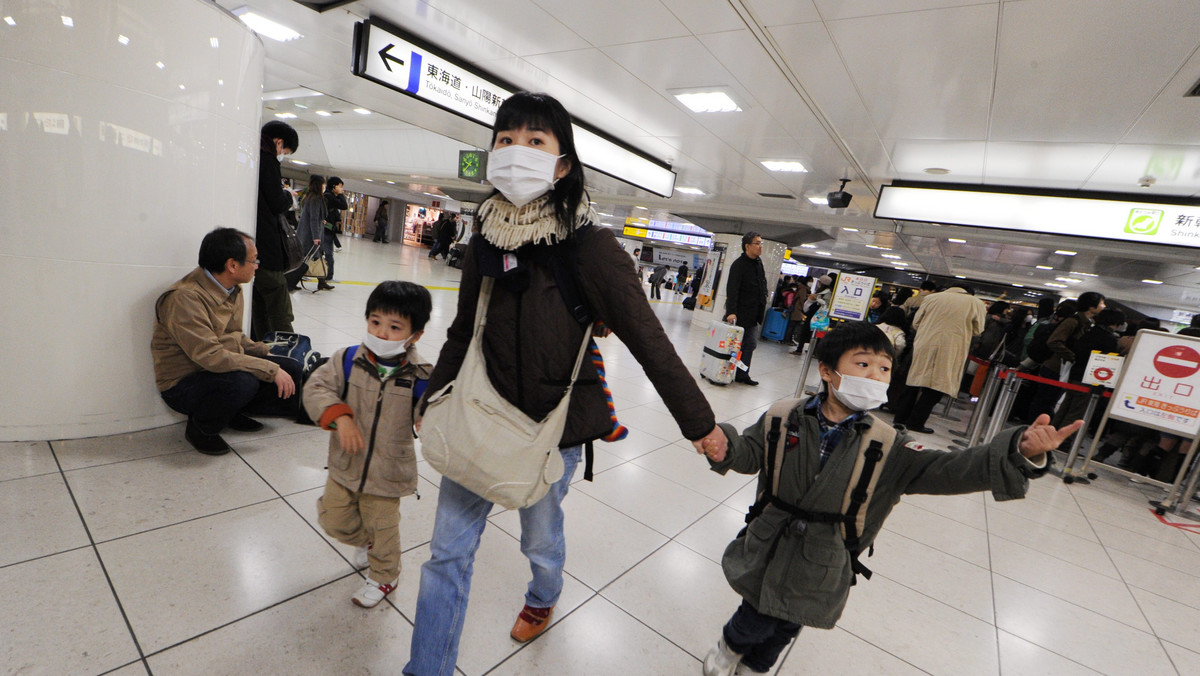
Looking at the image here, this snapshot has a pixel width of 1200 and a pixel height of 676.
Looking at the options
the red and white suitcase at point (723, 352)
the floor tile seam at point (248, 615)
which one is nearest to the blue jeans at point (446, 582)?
the floor tile seam at point (248, 615)

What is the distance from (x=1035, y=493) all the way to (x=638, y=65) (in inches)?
201

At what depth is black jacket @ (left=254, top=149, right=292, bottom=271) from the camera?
3.48 m

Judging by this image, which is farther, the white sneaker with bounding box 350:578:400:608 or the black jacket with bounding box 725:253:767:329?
the black jacket with bounding box 725:253:767:329

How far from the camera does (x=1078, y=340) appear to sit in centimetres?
554

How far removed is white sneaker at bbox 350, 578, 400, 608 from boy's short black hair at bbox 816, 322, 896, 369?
175cm

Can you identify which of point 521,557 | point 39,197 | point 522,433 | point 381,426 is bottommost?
point 521,557

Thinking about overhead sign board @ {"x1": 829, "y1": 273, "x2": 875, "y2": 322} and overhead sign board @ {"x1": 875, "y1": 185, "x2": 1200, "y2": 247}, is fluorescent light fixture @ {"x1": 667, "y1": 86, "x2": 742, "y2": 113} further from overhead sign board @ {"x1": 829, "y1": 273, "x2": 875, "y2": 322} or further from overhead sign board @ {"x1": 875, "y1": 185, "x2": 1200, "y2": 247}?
overhead sign board @ {"x1": 875, "y1": 185, "x2": 1200, "y2": 247}

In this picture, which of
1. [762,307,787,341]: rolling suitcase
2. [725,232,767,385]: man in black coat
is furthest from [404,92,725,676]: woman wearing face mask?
[762,307,787,341]: rolling suitcase

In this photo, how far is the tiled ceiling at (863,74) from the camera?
2.98 m

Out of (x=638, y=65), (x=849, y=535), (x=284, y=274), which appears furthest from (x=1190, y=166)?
(x=284, y=274)

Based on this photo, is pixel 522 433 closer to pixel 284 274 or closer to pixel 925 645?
pixel 925 645

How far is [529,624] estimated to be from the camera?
174 cm

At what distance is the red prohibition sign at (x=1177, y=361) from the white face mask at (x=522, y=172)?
573 centimetres

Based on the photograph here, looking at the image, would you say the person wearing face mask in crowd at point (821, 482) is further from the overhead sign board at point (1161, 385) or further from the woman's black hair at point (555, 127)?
the overhead sign board at point (1161, 385)
